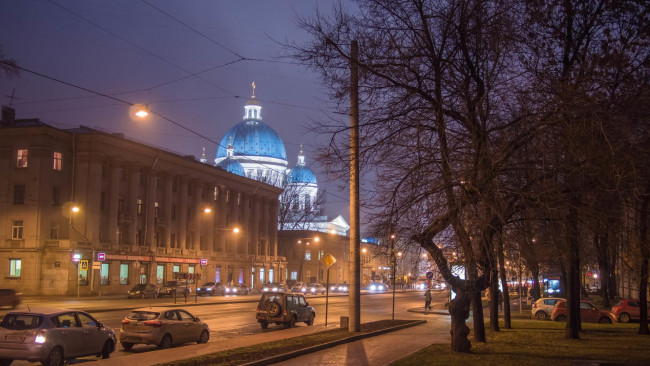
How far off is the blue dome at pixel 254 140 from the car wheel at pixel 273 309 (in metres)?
112

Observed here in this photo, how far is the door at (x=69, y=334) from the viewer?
15883 mm

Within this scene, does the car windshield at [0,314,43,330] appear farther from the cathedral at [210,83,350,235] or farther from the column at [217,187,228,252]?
the cathedral at [210,83,350,235]

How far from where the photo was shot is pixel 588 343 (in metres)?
19.7

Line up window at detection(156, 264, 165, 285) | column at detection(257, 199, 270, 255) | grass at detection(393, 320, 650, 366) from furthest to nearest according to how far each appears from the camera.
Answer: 1. column at detection(257, 199, 270, 255)
2. window at detection(156, 264, 165, 285)
3. grass at detection(393, 320, 650, 366)

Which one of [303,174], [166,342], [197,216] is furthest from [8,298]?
[303,174]

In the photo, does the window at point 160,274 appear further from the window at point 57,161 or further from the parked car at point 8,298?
the parked car at point 8,298

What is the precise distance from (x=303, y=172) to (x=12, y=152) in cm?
9528

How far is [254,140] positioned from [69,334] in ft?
419

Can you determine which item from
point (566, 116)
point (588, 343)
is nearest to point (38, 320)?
point (566, 116)

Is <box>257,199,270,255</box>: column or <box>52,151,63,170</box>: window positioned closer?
<box>52,151,63,170</box>: window

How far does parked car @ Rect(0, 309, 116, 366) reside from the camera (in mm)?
15117

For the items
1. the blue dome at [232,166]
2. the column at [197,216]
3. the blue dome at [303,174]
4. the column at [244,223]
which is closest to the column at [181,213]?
the column at [197,216]

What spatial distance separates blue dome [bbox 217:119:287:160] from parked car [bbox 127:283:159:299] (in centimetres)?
8411

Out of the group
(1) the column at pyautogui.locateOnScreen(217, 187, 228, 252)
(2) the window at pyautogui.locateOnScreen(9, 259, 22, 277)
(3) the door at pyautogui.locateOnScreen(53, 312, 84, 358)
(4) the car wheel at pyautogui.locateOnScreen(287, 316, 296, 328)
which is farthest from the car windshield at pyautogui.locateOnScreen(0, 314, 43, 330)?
(1) the column at pyautogui.locateOnScreen(217, 187, 228, 252)
